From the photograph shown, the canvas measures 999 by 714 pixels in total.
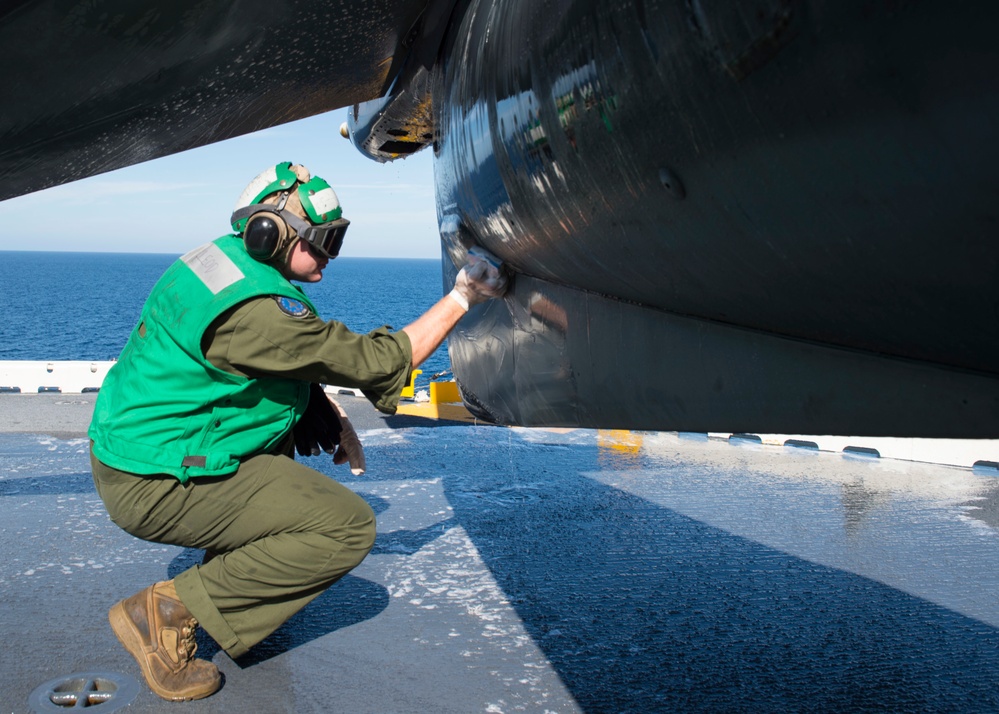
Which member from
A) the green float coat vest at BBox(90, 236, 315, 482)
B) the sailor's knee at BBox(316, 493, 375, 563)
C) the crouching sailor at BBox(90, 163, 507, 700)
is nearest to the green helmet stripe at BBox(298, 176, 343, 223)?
the crouching sailor at BBox(90, 163, 507, 700)

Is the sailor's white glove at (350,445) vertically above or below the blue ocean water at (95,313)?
above

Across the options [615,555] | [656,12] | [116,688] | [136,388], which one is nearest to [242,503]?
[136,388]

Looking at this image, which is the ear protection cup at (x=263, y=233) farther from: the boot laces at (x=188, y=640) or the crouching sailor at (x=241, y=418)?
the boot laces at (x=188, y=640)

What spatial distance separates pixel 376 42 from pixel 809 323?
1.50 meters

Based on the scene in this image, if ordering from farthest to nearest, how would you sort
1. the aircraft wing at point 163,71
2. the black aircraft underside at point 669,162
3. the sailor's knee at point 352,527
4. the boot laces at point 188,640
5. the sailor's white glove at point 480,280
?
the sailor's knee at point 352,527 → the boot laces at point 188,640 → the sailor's white glove at point 480,280 → the aircraft wing at point 163,71 → the black aircraft underside at point 669,162

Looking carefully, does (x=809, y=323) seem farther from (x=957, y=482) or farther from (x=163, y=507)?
(x=957, y=482)

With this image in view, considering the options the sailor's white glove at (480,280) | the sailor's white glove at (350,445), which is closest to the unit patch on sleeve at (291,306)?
the sailor's white glove at (480,280)

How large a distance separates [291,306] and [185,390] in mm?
375

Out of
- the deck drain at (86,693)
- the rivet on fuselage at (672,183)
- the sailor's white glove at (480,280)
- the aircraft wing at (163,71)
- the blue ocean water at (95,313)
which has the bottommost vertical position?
the blue ocean water at (95,313)

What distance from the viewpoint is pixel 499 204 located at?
1.83m

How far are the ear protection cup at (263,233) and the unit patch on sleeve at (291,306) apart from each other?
12 centimetres

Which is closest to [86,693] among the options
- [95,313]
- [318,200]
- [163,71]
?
[318,200]

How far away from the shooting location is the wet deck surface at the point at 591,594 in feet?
7.48

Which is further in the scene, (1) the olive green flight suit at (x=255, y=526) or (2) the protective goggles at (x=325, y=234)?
(1) the olive green flight suit at (x=255, y=526)
